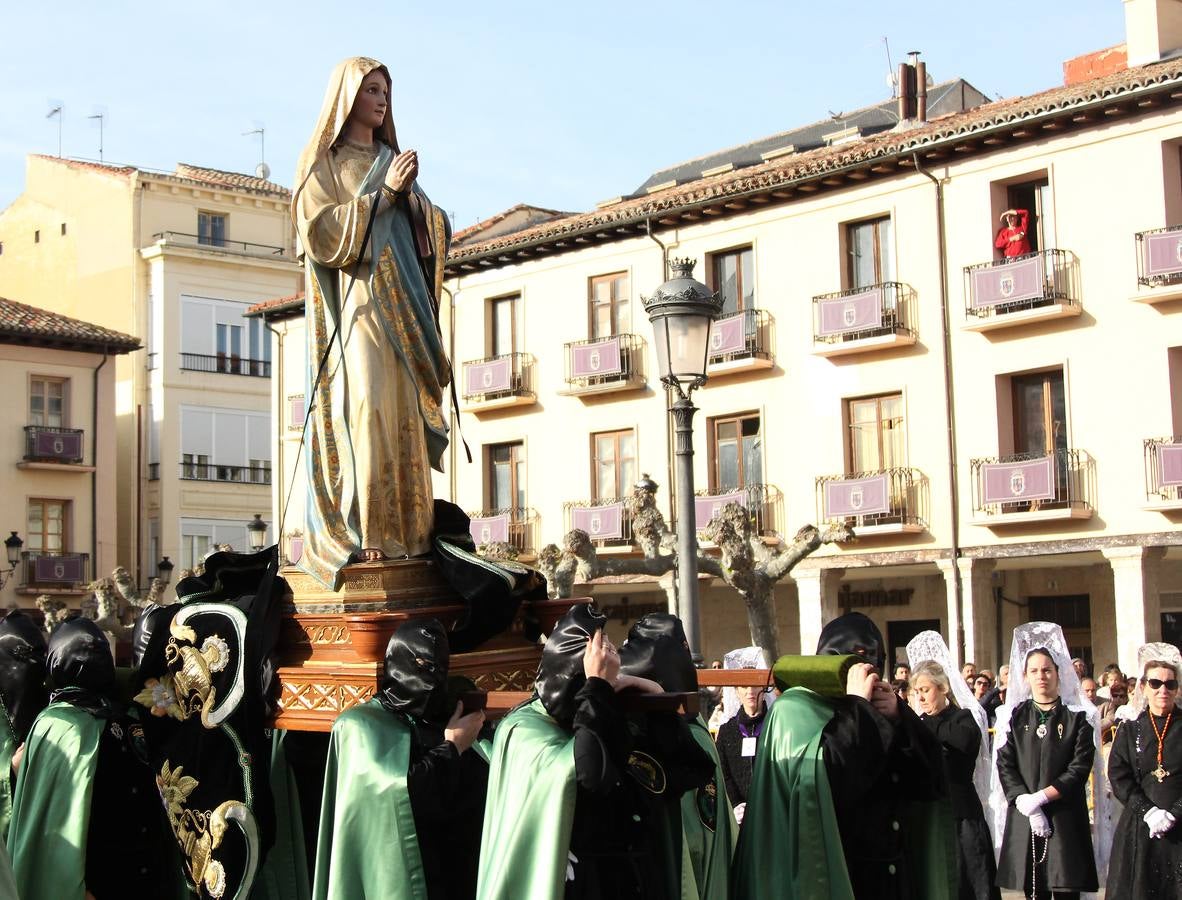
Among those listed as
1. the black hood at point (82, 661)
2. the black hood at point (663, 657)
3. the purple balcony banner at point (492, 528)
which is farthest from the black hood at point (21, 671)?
the purple balcony banner at point (492, 528)

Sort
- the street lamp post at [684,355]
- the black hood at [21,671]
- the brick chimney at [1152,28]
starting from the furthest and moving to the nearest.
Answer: the brick chimney at [1152,28]
the street lamp post at [684,355]
the black hood at [21,671]

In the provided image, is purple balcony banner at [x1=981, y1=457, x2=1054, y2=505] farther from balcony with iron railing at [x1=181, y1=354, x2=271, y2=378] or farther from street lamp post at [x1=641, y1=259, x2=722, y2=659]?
balcony with iron railing at [x1=181, y1=354, x2=271, y2=378]

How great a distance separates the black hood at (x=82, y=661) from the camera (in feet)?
23.1

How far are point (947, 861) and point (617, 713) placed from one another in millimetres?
1886

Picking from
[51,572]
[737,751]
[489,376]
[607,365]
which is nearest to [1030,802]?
[737,751]

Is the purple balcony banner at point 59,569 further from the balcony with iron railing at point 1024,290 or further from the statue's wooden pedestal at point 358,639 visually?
the statue's wooden pedestal at point 358,639

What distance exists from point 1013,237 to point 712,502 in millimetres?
6686

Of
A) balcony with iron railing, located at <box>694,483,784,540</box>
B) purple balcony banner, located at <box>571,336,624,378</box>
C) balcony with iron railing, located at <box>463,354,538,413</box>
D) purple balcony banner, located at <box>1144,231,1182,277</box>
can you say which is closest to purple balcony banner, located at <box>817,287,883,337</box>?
balcony with iron railing, located at <box>694,483,784,540</box>

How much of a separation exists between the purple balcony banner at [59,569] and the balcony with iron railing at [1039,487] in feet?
76.6

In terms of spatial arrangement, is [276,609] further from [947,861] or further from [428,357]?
[947,861]

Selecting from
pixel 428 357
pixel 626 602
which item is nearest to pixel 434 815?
pixel 428 357

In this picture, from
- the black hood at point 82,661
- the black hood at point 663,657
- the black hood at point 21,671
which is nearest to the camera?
the black hood at point 663,657

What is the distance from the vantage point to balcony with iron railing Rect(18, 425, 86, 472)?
43125mm

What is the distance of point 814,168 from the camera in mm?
30141
